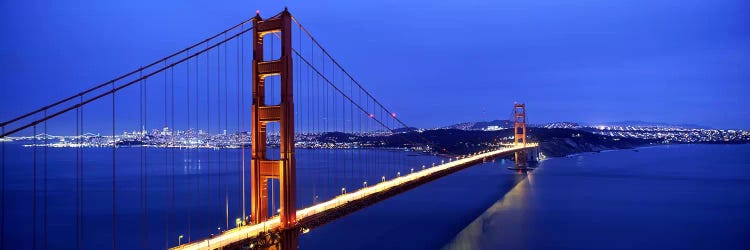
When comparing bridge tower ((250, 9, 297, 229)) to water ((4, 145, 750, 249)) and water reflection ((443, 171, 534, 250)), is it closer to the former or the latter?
water ((4, 145, 750, 249))

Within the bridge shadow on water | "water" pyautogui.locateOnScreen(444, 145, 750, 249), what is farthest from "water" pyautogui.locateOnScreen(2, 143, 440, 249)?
"water" pyautogui.locateOnScreen(444, 145, 750, 249)

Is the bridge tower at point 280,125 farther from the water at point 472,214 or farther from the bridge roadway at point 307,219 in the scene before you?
the water at point 472,214

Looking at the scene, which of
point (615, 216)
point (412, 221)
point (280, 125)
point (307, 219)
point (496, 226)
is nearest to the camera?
point (280, 125)

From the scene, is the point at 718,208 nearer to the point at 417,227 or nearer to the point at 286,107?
the point at 417,227

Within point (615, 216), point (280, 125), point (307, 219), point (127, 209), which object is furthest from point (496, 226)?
point (127, 209)

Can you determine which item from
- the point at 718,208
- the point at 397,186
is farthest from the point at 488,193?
the point at 397,186

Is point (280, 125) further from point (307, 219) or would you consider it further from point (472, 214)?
point (472, 214)

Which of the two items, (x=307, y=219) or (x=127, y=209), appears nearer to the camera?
(x=307, y=219)

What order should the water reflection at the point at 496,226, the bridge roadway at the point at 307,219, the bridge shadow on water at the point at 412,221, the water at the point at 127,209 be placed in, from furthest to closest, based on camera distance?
the water at the point at 127,209 → the bridge shadow on water at the point at 412,221 → the water reflection at the point at 496,226 → the bridge roadway at the point at 307,219

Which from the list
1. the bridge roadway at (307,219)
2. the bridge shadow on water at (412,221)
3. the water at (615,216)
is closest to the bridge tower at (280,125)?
the bridge roadway at (307,219)
